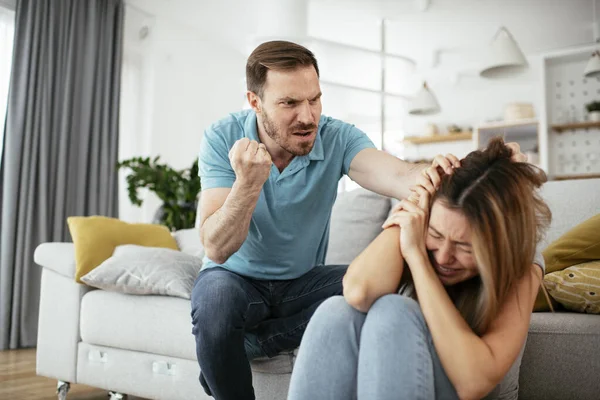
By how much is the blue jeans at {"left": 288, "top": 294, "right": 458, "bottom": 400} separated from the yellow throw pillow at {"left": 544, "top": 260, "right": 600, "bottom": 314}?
27.2 inches

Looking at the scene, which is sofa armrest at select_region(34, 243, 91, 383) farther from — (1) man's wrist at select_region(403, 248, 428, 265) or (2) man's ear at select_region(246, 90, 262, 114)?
(1) man's wrist at select_region(403, 248, 428, 265)

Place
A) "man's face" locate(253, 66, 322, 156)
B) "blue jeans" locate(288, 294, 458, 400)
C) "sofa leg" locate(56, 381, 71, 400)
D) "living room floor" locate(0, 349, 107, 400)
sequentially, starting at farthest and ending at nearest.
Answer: "living room floor" locate(0, 349, 107, 400) < "sofa leg" locate(56, 381, 71, 400) < "man's face" locate(253, 66, 322, 156) < "blue jeans" locate(288, 294, 458, 400)

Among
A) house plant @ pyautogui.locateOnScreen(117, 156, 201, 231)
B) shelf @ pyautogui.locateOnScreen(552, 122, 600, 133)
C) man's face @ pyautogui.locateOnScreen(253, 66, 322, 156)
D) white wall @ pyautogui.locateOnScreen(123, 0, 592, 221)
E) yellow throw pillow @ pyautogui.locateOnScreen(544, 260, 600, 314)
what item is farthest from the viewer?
shelf @ pyautogui.locateOnScreen(552, 122, 600, 133)

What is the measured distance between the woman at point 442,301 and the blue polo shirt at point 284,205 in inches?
19.3

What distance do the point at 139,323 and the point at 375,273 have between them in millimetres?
1296

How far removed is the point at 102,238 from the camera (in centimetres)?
243

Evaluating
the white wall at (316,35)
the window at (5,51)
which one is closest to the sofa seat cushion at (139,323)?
the window at (5,51)

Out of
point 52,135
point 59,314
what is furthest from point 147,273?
point 52,135

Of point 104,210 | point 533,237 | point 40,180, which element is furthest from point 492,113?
point 533,237

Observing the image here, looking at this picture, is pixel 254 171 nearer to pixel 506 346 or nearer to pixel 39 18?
pixel 506 346

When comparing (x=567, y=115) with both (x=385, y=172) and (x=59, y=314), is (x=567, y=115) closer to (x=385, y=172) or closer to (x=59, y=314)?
(x=385, y=172)

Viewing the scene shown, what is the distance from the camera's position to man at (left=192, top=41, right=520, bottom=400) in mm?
1526

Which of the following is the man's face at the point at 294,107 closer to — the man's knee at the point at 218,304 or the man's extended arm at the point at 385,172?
the man's extended arm at the point at 385,172

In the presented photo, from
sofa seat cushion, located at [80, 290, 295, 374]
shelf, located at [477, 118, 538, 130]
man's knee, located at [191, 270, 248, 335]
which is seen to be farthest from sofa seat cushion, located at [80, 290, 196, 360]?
shelf, located at [477, 118, 538, 130]
